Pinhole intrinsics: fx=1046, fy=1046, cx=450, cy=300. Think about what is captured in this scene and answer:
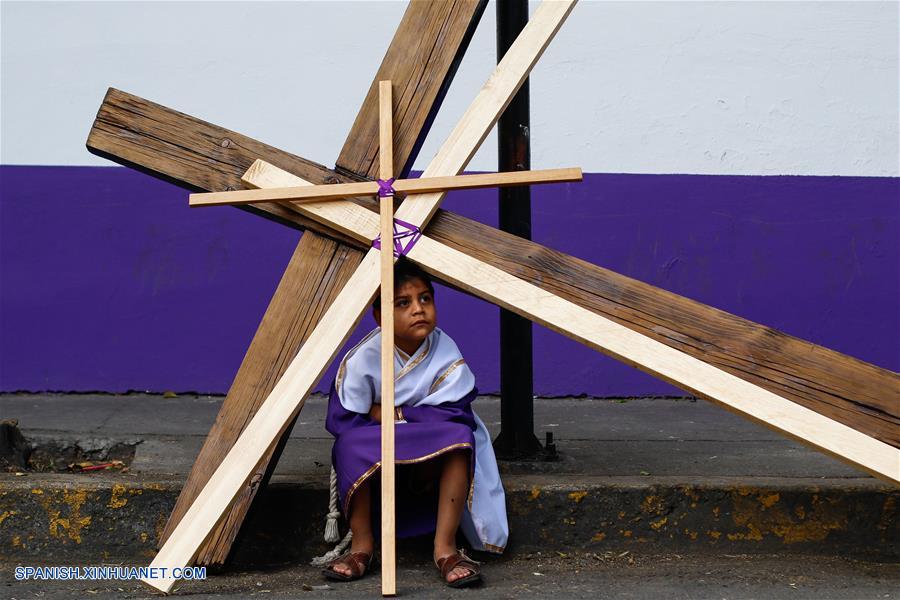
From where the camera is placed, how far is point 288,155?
10.3 ft

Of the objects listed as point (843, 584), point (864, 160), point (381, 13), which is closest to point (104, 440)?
point (381, 13)

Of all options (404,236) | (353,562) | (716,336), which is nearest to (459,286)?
(404,236)

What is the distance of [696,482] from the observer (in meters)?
3.37

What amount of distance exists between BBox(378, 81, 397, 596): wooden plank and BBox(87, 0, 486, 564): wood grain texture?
0.26 feet

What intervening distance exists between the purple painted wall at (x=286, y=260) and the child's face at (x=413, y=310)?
1.69m

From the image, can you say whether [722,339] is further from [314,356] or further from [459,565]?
[314,356]

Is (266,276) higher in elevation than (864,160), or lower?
lower

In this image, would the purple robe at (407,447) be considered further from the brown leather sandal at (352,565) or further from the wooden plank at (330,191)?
the wooden plank at (330,191)

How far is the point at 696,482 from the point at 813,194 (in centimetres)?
202

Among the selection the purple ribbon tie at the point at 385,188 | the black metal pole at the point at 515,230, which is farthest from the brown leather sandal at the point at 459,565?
the purple ribbon tie at the point at 385,188

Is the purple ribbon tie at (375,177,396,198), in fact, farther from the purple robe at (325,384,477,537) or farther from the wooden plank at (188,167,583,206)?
the purple robe at (325,384,477,537)

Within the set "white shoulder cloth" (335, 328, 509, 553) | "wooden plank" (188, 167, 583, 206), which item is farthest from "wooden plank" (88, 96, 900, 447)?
"white shoulder cloth" (335, 328, 509, 553)

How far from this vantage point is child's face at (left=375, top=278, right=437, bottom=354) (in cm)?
313

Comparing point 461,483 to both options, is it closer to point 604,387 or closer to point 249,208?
point 249,208
